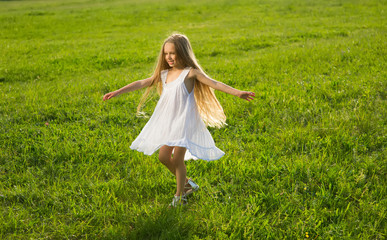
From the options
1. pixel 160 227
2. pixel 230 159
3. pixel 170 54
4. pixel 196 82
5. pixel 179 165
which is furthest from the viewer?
pixel 230 159

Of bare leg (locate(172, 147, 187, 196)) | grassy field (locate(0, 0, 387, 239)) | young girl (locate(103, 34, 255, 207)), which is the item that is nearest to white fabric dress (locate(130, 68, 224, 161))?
young girl (locate(103, 34, 255, 207))

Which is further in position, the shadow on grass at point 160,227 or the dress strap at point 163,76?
the dress strap at point 163,76

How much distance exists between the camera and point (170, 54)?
3.75 meters

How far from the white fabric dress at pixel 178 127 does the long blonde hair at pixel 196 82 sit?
136mm

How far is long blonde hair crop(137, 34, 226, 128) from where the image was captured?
3.74 meters

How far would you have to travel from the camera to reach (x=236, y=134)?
212 inches

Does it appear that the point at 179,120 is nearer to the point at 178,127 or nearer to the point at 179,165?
the point at 178,127

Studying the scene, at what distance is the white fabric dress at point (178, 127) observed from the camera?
139 inches

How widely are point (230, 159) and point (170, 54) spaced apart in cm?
168

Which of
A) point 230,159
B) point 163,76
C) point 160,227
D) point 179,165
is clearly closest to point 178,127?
point 179,165

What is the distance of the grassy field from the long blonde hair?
77 centimetres

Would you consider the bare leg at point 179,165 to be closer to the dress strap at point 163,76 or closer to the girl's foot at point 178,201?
the girl's foot at point 178,201

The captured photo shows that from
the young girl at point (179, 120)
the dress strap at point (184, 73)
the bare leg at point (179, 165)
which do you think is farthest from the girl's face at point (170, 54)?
the bare leg at point (179, 165)

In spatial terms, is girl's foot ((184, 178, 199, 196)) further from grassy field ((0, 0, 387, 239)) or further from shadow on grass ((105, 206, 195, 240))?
shadow on grass ((105, 206, 195, 240))
